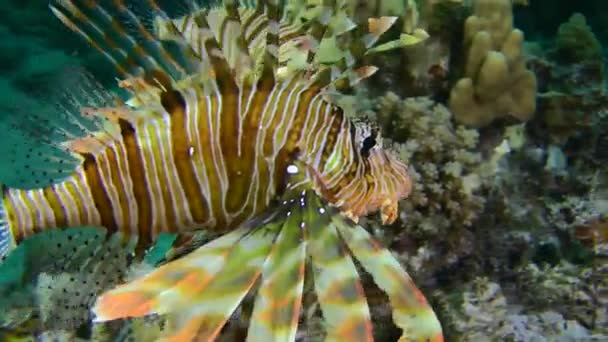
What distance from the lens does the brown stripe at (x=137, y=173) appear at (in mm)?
1803

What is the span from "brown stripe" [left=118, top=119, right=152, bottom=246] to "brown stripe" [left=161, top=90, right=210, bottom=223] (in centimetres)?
12

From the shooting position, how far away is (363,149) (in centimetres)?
189

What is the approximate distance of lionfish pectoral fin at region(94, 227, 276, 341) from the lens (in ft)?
3.86

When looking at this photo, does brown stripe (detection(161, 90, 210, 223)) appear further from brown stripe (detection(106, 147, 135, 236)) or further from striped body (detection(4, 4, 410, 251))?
brown stripe (detection(106, 147, 135, 236))

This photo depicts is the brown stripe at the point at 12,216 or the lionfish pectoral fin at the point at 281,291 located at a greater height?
the brown stripe at the point at 12,216

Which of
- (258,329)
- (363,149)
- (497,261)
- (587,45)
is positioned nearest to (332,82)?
(363,149)

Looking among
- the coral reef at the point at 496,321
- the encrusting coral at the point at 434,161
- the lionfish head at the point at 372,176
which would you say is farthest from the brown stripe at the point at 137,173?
the encrusting coral at the point at 434,161

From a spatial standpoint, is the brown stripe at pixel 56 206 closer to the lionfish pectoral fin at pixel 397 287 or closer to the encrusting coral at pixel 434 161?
the lionfish pectoral fin at pixel 397 287

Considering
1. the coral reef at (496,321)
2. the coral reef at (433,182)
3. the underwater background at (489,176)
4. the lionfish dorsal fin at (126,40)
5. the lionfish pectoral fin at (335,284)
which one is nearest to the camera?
the lionfish pectoral fin at (335,284)

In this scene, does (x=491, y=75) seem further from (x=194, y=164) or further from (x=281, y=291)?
(x=281, y=291)

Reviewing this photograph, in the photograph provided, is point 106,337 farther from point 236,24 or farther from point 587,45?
point 587,45

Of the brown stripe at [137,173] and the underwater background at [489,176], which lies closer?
the brown stripe at [137,173]

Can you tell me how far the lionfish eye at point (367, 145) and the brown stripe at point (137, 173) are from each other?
2.52 ft

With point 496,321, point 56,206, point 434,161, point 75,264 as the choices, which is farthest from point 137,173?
point 434,161
